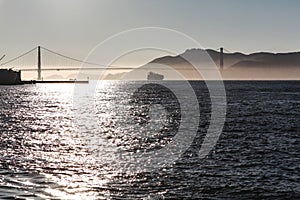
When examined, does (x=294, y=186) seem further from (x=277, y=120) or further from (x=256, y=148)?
(x=277, y=120)

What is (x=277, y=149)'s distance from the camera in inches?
1612

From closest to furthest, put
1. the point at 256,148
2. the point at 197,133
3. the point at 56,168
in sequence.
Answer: the point at 56,168
the point at 256,148
the point at 197,133

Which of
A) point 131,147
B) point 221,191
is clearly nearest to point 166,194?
point 221,191

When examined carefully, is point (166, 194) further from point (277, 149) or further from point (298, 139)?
point (298, 139)

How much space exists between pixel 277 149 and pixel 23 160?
65.8 feet

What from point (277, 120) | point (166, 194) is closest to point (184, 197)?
point (166, 194)

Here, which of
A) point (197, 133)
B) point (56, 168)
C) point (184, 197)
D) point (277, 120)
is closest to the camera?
point (184, 197)

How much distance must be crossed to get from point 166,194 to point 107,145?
19.4 m

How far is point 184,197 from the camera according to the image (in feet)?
82.2

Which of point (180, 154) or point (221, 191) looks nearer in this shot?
point (221, 191)

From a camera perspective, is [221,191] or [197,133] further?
[197,133]

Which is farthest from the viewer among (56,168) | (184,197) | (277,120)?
(277,120)

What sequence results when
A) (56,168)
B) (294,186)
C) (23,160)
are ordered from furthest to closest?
(23,160) → (56,168) → (294,186)

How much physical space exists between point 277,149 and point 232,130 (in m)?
15.9
